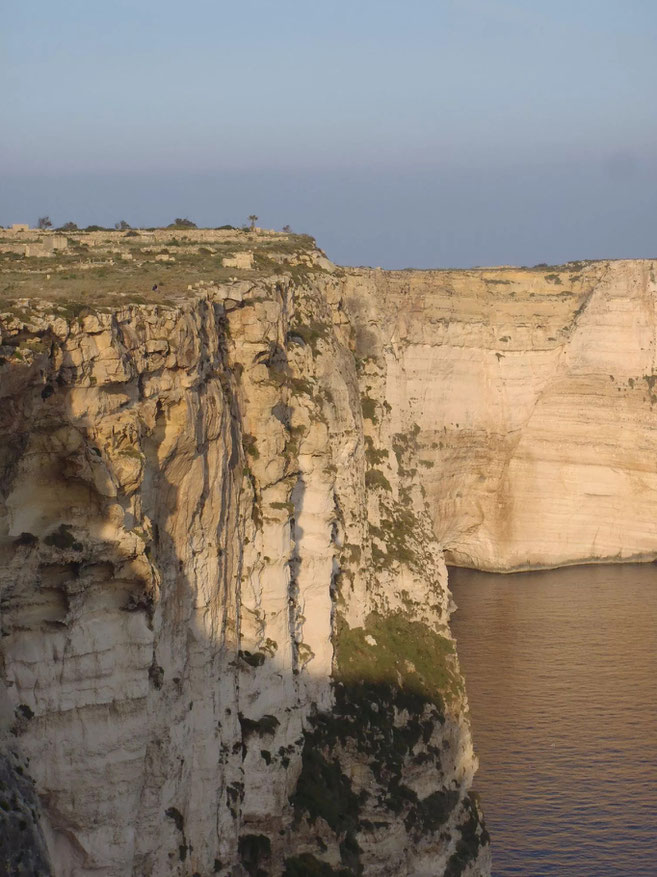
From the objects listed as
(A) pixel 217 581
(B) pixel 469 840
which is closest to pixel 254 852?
(A) pixel 217 581

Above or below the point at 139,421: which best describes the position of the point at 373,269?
above

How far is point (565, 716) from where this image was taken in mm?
39031

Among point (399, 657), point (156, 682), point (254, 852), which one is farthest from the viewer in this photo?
point (399, 657)

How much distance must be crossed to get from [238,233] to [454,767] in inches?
576

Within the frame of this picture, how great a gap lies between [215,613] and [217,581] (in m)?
0.43

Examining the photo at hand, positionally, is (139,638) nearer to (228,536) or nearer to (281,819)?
(228,536)

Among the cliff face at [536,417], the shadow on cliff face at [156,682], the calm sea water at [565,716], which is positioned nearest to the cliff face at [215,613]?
the shadow on cliff face at [156,682]

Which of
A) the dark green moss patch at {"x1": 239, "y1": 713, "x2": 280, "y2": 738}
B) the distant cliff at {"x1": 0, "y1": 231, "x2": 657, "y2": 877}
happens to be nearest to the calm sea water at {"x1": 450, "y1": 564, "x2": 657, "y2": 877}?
the distant cliff at {"x1": 0, "y1": 231, "x2": 657, "y2": 877}

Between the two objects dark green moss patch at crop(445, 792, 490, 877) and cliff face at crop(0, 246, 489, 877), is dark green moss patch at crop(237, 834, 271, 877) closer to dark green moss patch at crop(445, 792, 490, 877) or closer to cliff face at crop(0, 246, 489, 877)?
cliff face at crop(0, 246, 489, 877)

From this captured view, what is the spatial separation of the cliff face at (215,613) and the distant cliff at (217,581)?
0.04 m

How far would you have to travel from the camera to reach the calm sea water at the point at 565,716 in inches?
1222

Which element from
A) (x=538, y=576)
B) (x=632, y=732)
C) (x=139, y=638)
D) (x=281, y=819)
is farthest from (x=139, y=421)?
(x=538, y=576)

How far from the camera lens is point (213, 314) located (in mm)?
20797

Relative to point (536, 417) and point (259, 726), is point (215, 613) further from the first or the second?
point (536, 417)
